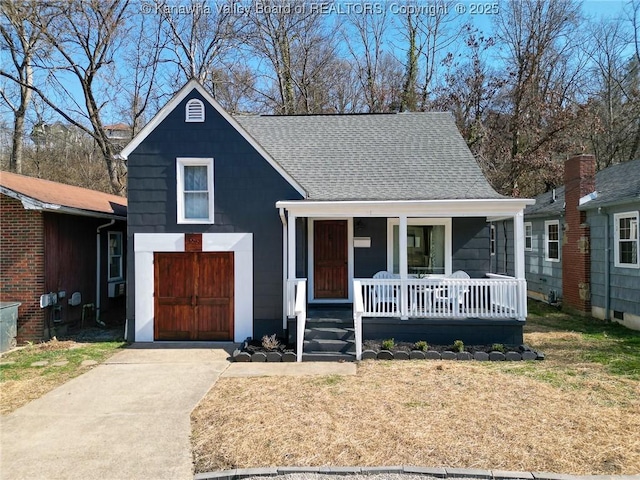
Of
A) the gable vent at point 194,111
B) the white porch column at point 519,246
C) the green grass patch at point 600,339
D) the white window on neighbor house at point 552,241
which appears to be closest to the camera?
the green grass patch at point 600,339

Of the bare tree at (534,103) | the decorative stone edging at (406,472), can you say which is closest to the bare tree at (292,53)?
the bare tree at (534,103)

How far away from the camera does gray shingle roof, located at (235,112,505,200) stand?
33.0ft

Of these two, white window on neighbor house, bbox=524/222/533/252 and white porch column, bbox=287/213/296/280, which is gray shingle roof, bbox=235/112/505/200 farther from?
white window on neighbor house, bbox=524/222/533/252

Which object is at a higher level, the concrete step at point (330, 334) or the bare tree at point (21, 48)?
the bare tree at point (21, 48)

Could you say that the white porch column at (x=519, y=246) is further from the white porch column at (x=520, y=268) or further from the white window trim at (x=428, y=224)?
the white window trim at (x=428, y=224)

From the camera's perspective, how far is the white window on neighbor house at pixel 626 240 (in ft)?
35.2

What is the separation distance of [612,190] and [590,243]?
1.62 m

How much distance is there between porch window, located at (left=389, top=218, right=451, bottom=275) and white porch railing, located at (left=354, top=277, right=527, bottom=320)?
5.10 feet

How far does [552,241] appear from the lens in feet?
50.1

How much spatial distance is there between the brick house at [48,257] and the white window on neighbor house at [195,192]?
2733mm

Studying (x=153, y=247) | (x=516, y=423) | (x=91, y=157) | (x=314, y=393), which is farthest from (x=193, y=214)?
(x=91, y=157)

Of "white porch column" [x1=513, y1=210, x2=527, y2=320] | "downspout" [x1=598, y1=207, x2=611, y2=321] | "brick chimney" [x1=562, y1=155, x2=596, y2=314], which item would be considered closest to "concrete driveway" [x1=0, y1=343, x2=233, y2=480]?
"white porch column" [x1=513, y1=210, x2=527, y2=320]

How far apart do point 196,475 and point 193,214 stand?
21.6 feet

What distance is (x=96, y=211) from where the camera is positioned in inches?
439
